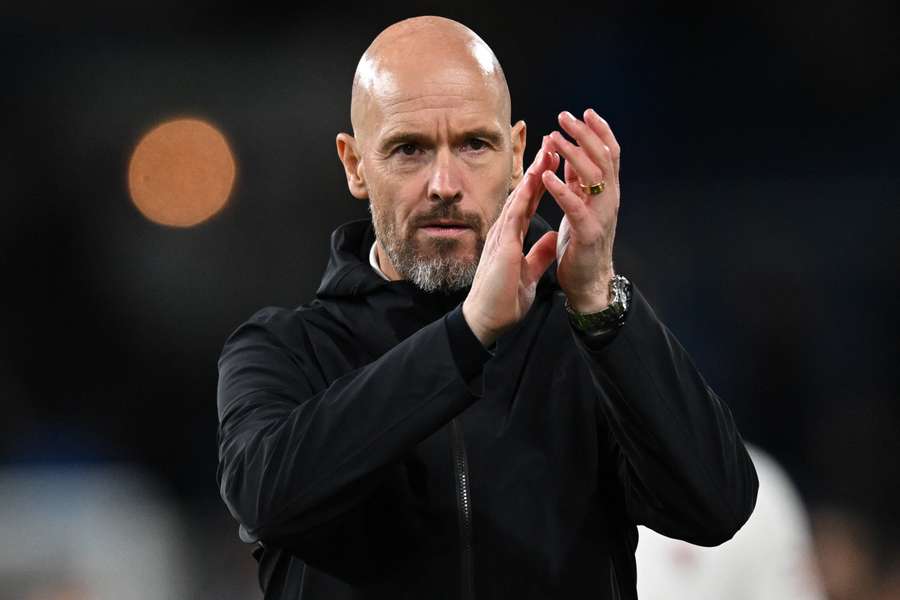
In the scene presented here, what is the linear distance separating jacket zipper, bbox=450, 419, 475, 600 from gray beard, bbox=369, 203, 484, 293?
0.58 ft

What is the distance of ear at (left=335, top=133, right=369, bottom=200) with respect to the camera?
1.52 m

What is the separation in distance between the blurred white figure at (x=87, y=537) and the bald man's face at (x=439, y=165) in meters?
1.81

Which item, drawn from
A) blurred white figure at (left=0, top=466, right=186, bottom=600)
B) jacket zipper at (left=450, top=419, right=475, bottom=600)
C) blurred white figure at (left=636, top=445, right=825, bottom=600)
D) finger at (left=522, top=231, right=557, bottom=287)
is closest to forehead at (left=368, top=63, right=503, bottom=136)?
finger at (left=522, top=231, right=557, bottom=287)

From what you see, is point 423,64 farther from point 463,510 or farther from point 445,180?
point 463,510

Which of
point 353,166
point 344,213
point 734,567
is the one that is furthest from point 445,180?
point 344,213

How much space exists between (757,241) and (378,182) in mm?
2130

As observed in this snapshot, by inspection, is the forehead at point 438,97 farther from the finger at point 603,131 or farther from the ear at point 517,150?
the finger at point 603,131

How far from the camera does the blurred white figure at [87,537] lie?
293 centimetres

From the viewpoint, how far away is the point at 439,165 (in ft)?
4.47

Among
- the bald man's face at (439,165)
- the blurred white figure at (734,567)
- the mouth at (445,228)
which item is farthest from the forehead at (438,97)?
the blurred white figure at (734,567)

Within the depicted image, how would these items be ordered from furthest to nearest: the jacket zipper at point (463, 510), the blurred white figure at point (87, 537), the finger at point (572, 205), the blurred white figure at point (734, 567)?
the blurred white figure at point (87, 537) < the blurred white figure at point (734, 567) < the jacket zipper at point (463, 510) < the finger at point (572, 205)

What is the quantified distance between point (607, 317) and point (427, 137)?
346mm

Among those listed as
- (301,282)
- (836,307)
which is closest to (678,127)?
(836,307)

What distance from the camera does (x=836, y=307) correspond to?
3.30 metres
